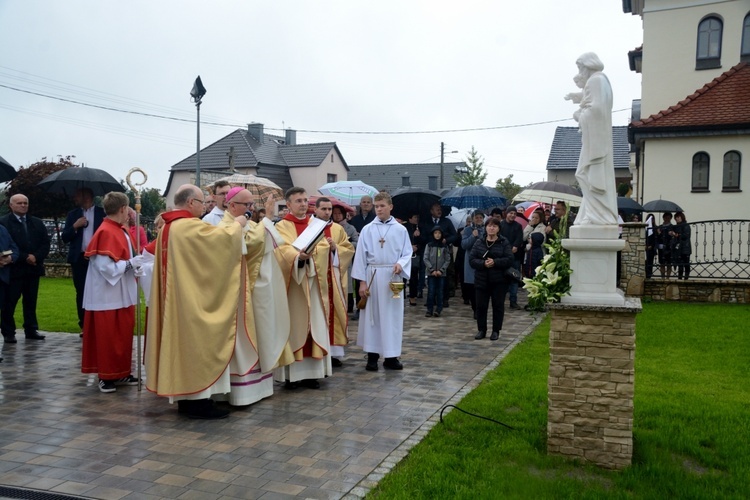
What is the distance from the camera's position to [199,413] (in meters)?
6.12

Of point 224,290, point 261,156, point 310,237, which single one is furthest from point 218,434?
point 261,156

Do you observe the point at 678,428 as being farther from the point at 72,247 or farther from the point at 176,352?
the point at 72,247

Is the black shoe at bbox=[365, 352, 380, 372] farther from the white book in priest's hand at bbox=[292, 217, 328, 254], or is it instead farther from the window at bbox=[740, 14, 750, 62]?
the window at bbox=[740, 14, 750, 62]

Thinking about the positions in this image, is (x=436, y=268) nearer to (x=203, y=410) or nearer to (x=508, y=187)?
(x=203, y=410)

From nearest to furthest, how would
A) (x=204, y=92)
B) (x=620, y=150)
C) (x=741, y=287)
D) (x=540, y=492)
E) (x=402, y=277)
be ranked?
(x=540, y=492) < (x=402, y=277) < (x=741, y=287) < (x=204, y=92) < (x=620, y=150)

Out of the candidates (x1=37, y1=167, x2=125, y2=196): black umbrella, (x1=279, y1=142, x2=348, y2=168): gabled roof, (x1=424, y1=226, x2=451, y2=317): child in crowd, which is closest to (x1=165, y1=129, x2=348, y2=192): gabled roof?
(x1=279, y1=142, x2=348, y2=168): gabled roof

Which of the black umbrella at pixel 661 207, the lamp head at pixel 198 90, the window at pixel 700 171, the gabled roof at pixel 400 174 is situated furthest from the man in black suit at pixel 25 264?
the gabled roof at pixel 400 174

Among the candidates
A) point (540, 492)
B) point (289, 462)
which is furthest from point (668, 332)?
point (289, 462)

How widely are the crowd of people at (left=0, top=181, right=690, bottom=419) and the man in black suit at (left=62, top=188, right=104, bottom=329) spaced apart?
0.06 feet

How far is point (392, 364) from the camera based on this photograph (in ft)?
26.7

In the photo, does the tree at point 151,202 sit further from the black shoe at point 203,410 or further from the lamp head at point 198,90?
the black shoe at point 203,410

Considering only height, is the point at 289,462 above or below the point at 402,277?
below

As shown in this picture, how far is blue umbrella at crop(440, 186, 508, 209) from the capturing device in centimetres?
1555

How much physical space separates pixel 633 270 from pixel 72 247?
11.5 m
